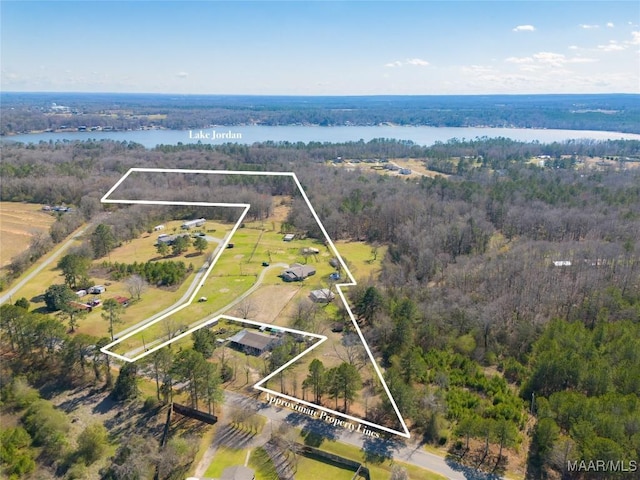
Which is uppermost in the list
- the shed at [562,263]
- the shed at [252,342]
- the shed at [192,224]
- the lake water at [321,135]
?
the lake water at [321,135]

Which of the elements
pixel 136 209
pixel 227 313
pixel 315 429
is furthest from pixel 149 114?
pixel 315 429

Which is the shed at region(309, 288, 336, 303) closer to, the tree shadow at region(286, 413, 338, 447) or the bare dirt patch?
the bare dirt patch

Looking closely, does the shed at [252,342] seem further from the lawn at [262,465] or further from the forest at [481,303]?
the lawn at [262,465]

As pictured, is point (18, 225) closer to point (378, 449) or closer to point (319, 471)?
point (319, 471)

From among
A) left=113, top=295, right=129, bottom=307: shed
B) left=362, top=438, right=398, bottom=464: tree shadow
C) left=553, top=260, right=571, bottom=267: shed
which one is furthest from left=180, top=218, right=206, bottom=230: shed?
left=553, top=260, right=571, bottom=267: shed

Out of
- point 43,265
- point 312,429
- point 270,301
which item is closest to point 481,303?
point 270,301

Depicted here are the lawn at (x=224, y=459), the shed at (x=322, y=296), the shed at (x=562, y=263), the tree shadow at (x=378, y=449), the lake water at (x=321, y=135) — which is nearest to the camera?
the lawn at (x=224, y=459)

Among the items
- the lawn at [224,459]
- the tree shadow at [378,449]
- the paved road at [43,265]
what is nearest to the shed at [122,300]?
the paved road at [43,265]
